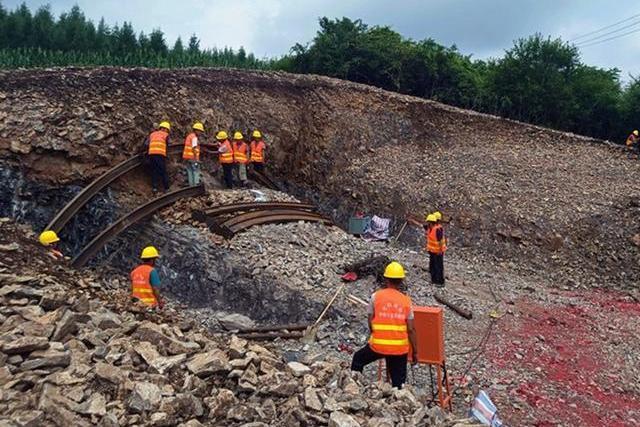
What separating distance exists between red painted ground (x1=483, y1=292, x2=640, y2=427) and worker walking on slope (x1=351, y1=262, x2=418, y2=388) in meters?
1.74

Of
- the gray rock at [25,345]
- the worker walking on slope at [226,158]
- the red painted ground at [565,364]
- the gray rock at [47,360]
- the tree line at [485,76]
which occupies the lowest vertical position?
the red painted ground at [565,364]

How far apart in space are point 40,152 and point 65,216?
1.73 metres

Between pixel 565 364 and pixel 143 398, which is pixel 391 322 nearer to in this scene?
pixel 143 398

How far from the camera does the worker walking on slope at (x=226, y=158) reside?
12656 millimetres

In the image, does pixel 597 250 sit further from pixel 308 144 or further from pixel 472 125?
pixel 308 144

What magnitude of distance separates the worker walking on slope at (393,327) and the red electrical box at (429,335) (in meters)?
0.31

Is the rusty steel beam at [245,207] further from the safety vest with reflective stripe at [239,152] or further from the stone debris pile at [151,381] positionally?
the stone debris pile at [151,381]

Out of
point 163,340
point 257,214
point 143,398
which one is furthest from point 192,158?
point 143,398

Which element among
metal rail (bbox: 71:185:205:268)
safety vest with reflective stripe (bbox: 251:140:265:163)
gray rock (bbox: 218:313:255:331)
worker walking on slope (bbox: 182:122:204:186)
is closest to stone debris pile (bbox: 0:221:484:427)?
gray rock (bbox: 218:313:255:331)

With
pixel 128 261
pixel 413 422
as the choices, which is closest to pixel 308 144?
pixel 128 261

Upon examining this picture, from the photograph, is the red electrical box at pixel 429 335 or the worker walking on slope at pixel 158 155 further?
the worker walking on slope at pixel 158 155

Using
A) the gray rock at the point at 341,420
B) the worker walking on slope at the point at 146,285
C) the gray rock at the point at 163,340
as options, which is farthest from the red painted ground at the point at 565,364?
the worker walking on slope at the point at 146,285

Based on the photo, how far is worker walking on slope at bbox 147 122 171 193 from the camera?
1123cm

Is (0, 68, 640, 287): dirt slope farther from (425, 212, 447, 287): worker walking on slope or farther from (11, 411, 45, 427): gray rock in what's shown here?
(11, 411, 45, 427): gray rock
